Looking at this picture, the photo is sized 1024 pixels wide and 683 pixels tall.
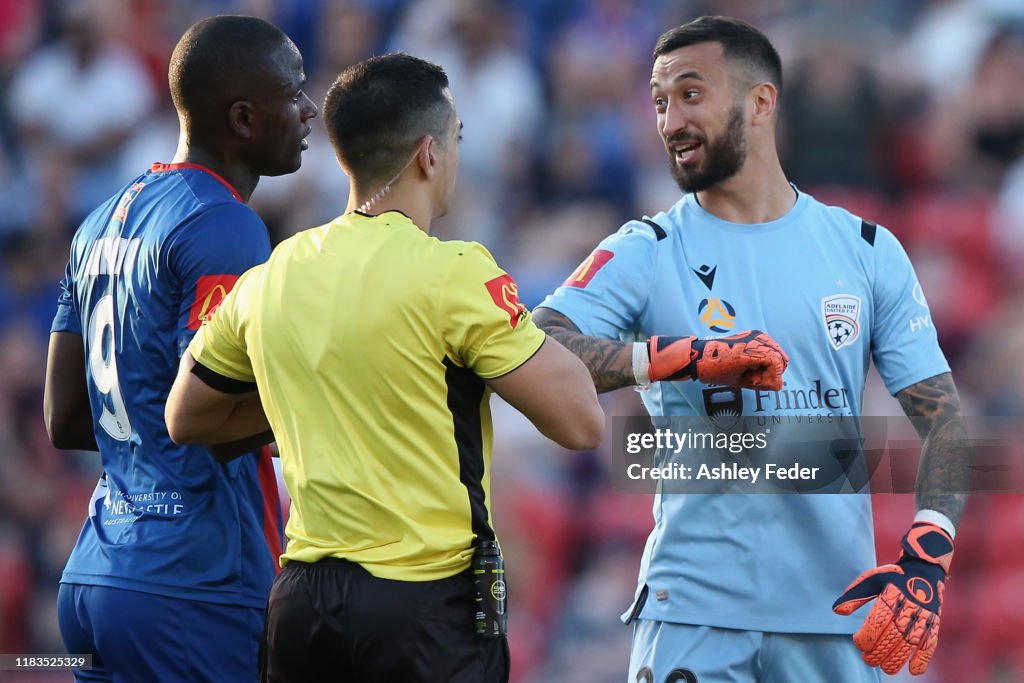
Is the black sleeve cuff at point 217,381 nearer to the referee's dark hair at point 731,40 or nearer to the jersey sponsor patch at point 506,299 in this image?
the jersey sponsor patch at point 506,299

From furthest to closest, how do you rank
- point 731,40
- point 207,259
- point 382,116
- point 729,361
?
point 731,40 → point 207,259 → point 729,361 → point 382,116

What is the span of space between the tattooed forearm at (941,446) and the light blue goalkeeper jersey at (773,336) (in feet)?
0.19

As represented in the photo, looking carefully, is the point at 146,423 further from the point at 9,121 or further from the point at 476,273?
the point at 9,121

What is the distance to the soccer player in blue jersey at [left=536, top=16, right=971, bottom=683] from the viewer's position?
3.96m

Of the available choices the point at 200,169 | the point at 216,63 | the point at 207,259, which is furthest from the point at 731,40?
the point at 207,259

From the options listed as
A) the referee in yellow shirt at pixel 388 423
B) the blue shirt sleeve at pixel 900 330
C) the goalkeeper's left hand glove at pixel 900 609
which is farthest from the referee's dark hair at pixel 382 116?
the goalkeeper's left hand glove at pixel 900 609

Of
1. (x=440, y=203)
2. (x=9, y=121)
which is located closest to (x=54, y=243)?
(x=9, y=121)

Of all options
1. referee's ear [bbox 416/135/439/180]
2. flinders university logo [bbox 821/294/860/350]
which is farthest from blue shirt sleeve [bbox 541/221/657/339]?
referee's ear [bbox 416/135/439/180]

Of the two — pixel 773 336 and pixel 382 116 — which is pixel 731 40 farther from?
pixel 382 116

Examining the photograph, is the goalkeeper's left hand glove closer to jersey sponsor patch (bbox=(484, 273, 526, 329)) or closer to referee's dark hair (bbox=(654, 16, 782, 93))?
jersey sponsor patch (bbox=(484, 273, 526, 329))

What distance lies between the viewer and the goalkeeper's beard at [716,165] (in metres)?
4.35

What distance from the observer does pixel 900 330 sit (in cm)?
420

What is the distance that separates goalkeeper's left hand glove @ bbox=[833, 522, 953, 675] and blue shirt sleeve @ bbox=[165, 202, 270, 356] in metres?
1.83

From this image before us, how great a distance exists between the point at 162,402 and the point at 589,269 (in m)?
1.28
